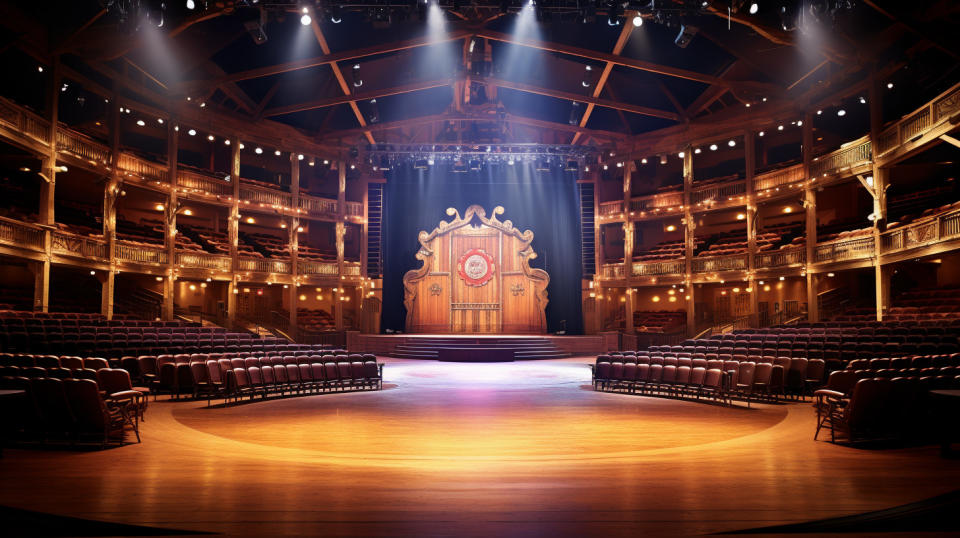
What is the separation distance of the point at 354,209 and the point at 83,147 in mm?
10961

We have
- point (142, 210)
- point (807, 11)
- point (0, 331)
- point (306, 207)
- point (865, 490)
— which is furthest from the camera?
point (306, 207)

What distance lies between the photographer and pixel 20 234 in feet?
50.1

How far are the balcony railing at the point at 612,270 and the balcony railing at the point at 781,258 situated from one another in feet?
18.3

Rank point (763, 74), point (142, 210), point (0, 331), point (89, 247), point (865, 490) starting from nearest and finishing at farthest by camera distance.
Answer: point (865, 490), point (0, 331), point (89, 247), point (763, 74), point (142, 210)

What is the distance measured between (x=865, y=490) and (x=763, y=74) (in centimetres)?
1904

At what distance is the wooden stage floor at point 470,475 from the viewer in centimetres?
358

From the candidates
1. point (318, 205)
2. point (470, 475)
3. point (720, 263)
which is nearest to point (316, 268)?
point (318, 205)

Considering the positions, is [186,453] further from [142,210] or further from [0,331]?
[142,210]

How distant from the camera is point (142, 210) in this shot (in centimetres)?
2381

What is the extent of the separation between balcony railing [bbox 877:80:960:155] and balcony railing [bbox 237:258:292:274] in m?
21.1

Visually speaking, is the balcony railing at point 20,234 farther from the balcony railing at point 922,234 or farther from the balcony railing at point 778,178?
the balcony railing at point 778,178

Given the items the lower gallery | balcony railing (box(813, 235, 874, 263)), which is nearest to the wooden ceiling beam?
the lower gallery

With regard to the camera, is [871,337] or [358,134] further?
[358,134]

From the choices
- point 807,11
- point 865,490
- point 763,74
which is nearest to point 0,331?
point 865,490
